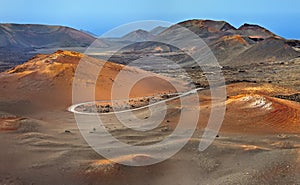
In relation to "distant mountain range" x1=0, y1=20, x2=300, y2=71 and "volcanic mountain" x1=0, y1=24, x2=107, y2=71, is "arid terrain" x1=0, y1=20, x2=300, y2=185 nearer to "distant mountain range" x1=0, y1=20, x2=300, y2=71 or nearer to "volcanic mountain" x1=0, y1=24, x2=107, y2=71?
"distant mountain range" x1=0, y1=20, x2=300, y2=71

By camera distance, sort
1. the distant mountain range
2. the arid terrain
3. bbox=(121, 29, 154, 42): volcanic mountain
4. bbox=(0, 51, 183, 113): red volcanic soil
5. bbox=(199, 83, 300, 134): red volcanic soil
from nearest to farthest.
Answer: the arid terrain < bbox=(199, 83, 300, 134): red volcanic soil < bbox=(0, 51, 183, 113): red volcanic soil < the distant mountain range < bbox=(121, 29, 154, 42): volcanic mountain

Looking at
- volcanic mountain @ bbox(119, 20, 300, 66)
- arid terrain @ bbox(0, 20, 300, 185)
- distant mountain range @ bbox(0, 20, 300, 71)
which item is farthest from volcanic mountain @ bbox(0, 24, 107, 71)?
arid terrain @ bbox(0, 20, 300, 185)

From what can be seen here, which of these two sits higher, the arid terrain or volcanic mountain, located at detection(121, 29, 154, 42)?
volcanic mountain, located at detection(121, 29, 154, 42)

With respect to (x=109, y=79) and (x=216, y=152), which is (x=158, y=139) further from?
(x=109, y=79)

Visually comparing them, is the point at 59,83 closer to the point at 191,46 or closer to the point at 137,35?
the point at 191,46

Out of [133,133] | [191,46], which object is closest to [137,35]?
[191,46]

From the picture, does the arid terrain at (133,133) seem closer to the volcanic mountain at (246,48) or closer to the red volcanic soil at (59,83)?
the red volcanic soil at (59,83)

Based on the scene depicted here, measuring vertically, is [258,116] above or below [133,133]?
above

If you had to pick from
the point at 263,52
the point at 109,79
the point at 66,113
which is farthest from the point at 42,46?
the point at 66,113

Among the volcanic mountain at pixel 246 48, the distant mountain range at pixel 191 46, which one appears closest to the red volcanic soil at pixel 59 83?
the distant mountain range at pixel 191 46

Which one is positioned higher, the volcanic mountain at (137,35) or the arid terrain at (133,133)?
the volcanic mountain at (137,35)

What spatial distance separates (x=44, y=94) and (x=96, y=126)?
10146mm

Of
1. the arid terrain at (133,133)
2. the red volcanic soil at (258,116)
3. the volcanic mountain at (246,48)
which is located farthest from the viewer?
the volcanic mountain at (246,48)

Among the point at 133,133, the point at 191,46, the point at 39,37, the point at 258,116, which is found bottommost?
the point at 133,133
